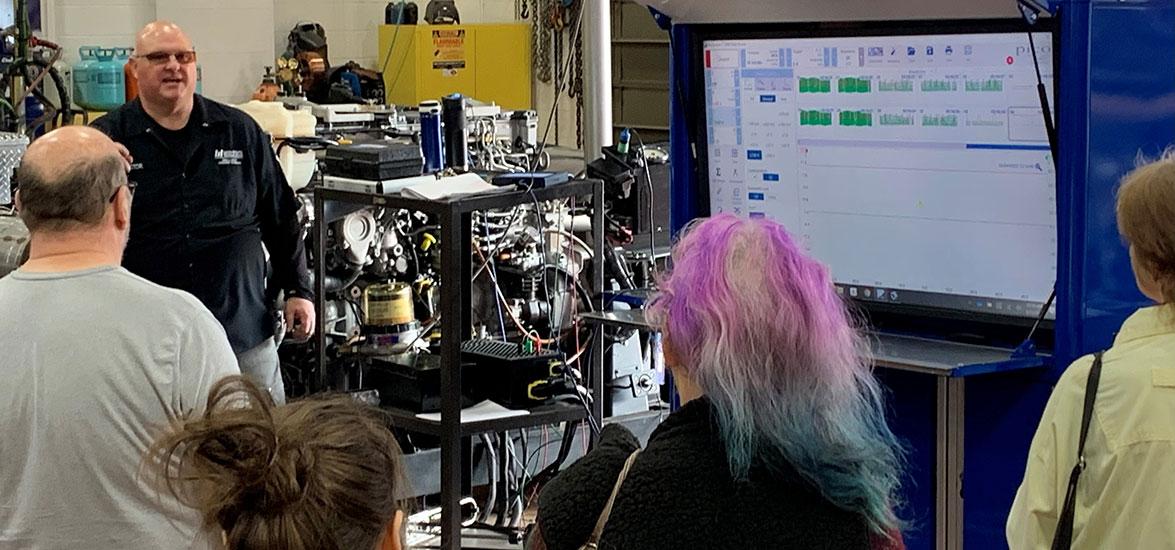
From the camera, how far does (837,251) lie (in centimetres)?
338

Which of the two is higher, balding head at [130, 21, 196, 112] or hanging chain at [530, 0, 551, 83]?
hanging chain at [530, 0, 551, 83]

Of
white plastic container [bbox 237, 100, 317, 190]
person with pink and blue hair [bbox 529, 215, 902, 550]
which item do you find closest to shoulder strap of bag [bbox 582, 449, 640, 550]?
person with pink and blue hair [bbox 529, 215, 902, 550]

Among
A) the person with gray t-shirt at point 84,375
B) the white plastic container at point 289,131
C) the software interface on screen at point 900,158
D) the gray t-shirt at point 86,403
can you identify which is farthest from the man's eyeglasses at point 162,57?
the gray t-shirt at point 86,403

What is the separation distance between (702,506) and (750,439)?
0.34 feet

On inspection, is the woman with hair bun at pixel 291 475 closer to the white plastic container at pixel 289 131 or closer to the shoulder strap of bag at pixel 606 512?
the shoulder strap of bag at pixel 606 512

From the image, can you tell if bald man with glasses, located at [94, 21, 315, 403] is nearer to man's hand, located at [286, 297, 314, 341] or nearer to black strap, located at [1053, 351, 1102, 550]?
man's hand, located at [286, 297, 314, 341]

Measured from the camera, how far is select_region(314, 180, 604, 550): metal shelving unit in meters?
4.21

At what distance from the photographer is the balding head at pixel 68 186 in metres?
2.60

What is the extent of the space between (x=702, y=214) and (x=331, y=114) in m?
3.61

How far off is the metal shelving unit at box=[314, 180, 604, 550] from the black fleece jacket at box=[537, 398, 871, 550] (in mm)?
2235

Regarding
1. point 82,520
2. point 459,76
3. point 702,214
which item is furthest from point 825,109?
point 459,76

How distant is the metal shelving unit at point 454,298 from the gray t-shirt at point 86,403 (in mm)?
1661

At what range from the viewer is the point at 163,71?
428 centimetres

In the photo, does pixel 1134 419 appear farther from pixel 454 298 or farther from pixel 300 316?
pixel 300 316
